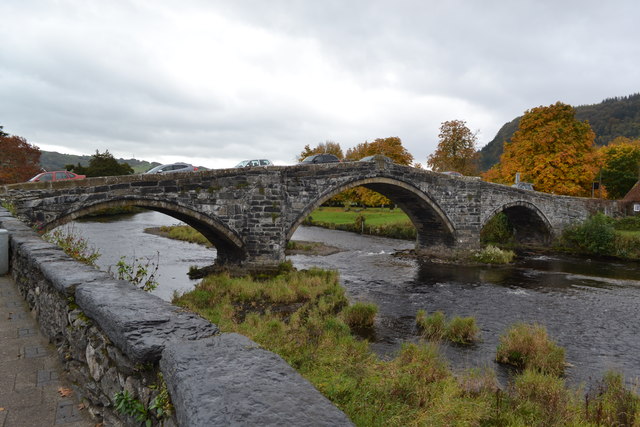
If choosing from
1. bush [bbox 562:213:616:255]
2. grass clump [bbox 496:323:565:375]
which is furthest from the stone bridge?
Answer: grass clump [bbox 496:323:565:375]

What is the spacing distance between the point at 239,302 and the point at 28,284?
9.27m

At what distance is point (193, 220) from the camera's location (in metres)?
17.8

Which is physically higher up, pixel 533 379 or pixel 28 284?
pixel 28 284

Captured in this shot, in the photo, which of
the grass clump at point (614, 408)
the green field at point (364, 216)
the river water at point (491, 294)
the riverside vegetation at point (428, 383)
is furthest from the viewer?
the green field at point (364, 216)

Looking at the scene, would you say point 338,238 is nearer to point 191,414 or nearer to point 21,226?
point 21,226

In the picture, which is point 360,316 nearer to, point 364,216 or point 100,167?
point 364,216

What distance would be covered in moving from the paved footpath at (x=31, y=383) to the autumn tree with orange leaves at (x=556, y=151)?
35542 mm

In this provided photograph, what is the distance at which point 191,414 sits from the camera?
6.11ft

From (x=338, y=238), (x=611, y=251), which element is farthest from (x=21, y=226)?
(x=611, y=251)

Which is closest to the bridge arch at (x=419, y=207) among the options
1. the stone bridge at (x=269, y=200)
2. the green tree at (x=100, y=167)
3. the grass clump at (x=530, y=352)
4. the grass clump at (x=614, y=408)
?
the stone bridge at (x=269, y=200)

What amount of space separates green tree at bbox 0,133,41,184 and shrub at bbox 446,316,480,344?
1633 inches

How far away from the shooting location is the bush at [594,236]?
2702cm

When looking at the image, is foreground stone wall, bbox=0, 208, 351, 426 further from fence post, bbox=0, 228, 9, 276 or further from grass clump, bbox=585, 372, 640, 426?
grass clump, bbox=585, 372, 640, 426

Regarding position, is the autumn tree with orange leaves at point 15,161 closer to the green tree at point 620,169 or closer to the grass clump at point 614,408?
the grass clump at point 614,408
